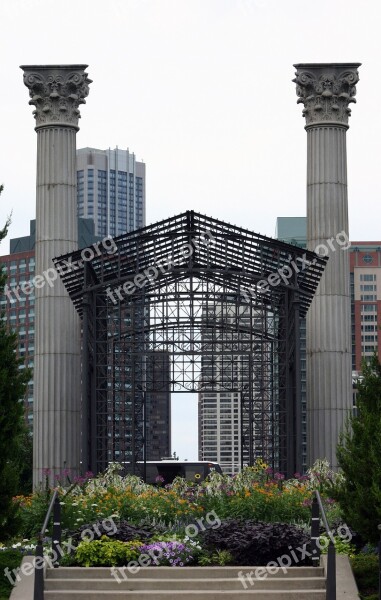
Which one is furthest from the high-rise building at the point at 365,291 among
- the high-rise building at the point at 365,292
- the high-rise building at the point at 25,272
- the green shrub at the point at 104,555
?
the green shrub at the point at 104,555

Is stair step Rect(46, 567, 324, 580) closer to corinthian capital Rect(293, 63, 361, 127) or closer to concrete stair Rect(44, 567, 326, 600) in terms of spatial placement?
concrete stair Rect(44, 567, 326, 600)

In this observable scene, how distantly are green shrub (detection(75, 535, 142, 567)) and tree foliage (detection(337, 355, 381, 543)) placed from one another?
11.8 ft

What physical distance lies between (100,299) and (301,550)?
2274cm

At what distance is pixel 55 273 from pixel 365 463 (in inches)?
866

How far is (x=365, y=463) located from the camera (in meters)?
19.7

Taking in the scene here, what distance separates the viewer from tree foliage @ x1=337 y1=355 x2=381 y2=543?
1917 centimetres

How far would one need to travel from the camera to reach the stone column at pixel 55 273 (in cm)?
3972

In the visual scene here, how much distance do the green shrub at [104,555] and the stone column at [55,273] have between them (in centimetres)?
1933

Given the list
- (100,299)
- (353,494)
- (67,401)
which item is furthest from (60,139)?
(353,494)

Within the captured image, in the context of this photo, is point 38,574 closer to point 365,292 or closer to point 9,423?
point 9,423

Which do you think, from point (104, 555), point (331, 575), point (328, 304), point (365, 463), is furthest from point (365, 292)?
point (331, 575)

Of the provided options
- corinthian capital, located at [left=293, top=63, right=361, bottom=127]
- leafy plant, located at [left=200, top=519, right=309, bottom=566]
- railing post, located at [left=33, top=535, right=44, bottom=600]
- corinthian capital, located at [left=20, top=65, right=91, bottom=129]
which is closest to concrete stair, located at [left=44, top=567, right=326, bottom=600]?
leafy plant, located at [left=200, top=519, right=309, bottom=566]

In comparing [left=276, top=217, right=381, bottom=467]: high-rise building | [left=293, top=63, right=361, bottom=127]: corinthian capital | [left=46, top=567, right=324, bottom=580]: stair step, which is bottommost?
[left=46, top=567, right=324, bottom=580]: stair step

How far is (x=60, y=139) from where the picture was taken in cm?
4122
